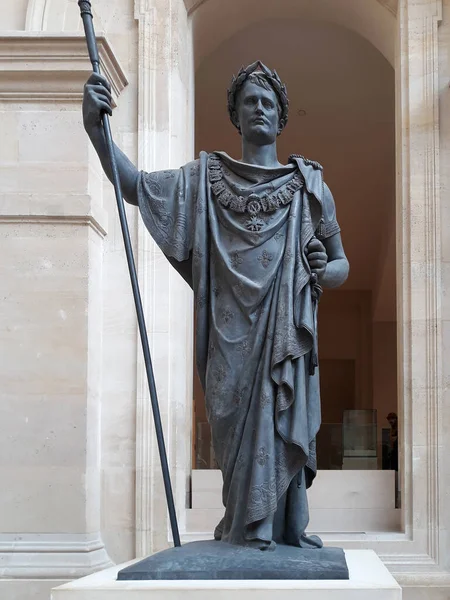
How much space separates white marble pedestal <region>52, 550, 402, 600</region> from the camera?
4.05m

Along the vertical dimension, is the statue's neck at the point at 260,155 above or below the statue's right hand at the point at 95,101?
below

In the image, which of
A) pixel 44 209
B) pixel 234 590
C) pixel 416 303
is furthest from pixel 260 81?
pixel 416 303

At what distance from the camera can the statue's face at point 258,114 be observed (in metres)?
5.00

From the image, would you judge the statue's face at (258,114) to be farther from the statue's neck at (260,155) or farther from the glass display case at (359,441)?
the glass display case at (359,441)

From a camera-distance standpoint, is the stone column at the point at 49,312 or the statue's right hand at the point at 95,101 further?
the stone column at the point at 49,312

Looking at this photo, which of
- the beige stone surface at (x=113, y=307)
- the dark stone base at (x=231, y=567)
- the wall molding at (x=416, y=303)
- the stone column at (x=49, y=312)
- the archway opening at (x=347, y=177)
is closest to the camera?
the dark stone base at (x=231, y=567)

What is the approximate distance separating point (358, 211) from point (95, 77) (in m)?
13.9

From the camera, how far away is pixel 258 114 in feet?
16.4

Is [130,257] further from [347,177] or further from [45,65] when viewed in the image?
[347,177]

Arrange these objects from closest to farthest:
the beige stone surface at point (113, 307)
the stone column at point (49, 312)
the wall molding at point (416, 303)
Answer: the stone column at point (49, 312), the beige stone surface at point (113, 307), the wall molding at point (416, 303)

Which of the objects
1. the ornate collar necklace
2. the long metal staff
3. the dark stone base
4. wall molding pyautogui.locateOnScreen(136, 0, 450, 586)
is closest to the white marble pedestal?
the dark stone base

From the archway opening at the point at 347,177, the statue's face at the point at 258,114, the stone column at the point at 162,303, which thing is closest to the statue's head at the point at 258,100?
the statue's face at the point at 258,114

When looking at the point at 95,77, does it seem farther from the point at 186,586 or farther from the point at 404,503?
the point at 404,503

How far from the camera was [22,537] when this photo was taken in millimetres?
8531
